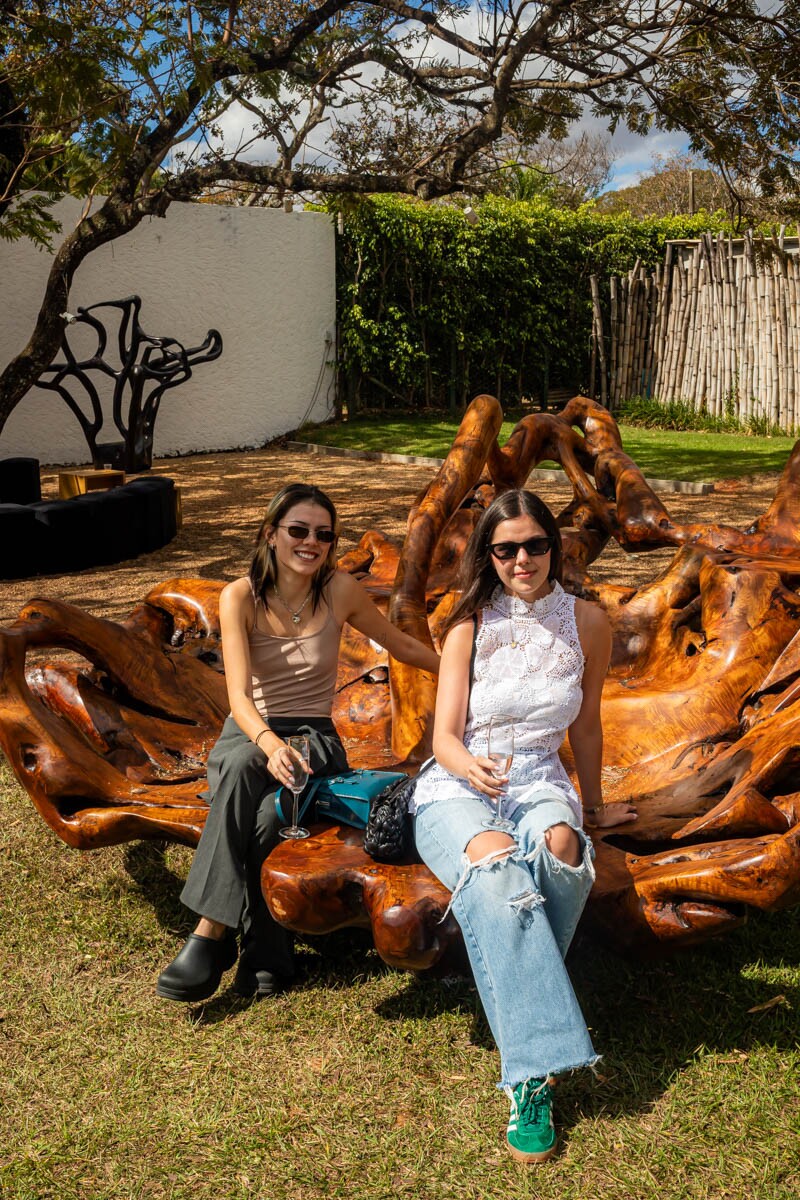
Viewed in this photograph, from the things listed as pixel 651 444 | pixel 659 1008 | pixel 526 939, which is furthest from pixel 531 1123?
pixel 651 444

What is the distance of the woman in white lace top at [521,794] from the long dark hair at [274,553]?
→ 43 centimetres

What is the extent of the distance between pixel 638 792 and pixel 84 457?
460 inches

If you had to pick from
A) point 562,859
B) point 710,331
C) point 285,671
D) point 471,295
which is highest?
point 471,295

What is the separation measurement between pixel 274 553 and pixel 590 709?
865 millimetres

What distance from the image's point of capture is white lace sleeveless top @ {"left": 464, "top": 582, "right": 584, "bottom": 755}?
2541 millimetres

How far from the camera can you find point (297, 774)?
2.45 meters

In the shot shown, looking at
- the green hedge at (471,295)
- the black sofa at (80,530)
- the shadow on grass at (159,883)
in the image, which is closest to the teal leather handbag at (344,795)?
the shadow on grass at (159,883)

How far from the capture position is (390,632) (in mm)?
2977

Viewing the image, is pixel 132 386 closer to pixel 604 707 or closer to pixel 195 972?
pixel 604 707

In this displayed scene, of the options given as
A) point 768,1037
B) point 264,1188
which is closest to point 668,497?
point 768,1037

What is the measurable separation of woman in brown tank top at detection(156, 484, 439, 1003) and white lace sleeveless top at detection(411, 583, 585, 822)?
14.3 inches

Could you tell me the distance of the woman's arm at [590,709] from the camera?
2.65m

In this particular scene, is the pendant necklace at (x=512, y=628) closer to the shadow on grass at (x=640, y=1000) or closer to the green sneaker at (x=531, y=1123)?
the shadow on grass at (x=640, y=1000)

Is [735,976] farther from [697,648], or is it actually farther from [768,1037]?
[697,648]
